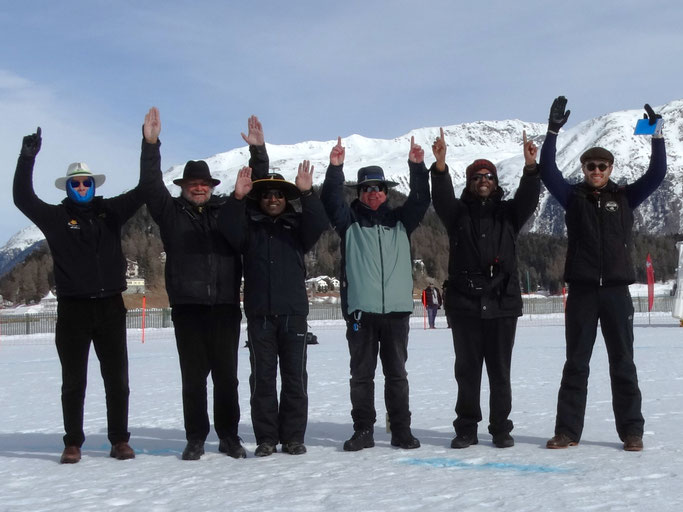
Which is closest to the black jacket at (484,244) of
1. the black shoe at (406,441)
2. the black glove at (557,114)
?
the black glove at (557,114)

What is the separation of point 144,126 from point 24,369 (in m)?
10.8

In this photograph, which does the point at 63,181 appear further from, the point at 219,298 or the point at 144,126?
the point at 219,298

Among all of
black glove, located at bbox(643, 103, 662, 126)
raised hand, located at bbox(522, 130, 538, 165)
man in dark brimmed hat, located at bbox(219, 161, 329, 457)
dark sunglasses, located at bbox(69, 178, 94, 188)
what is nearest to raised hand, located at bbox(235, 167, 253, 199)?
man in dark brimmed hat, located at bbox(219, 161, 329, 457)

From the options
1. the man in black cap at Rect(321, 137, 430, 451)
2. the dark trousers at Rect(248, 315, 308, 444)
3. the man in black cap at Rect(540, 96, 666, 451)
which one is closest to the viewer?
the man in black cap at Rect(540, 96, 666, 451)

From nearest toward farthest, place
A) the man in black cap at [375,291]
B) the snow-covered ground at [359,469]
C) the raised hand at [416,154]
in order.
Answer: the snow-covered ground at [359,469] → the man in black cap at [375,291] → the raised hand at [416,154]

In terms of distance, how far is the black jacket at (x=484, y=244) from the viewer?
5633 mm

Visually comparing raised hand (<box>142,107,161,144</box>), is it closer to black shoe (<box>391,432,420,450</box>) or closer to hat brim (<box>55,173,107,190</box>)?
hat brim (<box>55,173,107,190</box>)

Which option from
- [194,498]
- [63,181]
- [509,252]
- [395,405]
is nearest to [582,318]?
[509,252]

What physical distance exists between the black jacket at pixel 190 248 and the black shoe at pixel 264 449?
3.19 feet

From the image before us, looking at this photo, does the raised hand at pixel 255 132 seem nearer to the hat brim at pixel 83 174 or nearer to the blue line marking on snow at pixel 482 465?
the hat brim at pixel 83 174

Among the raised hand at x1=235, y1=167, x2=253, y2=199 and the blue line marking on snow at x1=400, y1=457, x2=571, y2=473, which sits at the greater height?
the raised hand at x1=235, y1=167, x2=253, y2=199

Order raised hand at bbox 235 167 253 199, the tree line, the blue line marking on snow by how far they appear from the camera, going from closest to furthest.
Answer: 1. the blue line marking on snow
2. raised hand at bbox 235 167 253 199
3. the tree line

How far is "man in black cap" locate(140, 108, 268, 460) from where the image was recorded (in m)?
5.49

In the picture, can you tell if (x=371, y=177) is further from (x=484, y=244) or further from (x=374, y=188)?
(x=484, y=244)
